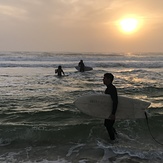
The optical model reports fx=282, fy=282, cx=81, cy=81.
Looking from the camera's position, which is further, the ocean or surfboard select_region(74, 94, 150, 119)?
surfboard select_region(74, 94, 150, 119)

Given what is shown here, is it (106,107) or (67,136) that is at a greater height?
(106,107)

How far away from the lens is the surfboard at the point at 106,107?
6.96 metres

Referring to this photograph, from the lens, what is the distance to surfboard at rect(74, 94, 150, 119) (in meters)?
6.96

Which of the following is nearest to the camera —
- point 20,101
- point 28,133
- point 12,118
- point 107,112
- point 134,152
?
point 134,152

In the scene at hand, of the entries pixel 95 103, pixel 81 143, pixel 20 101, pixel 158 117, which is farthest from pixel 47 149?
pixel 20 101

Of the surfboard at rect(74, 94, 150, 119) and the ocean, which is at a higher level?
the surfboard at rect(74, 94, 150, 119)

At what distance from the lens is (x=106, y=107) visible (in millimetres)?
6957

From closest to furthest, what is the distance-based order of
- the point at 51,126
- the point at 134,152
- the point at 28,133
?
the point at 134,152
the point at 28,133
the point at 51,126

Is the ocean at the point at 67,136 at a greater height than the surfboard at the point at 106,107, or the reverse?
the surfboard at the point at 106,107

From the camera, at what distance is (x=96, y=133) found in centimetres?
777

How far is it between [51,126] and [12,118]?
4.94 ft

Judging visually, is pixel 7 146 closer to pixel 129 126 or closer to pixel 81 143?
pixel 81 143

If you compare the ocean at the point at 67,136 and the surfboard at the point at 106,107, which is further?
the surfboard at the point at 106,107

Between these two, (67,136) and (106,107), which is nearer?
(106,107)
